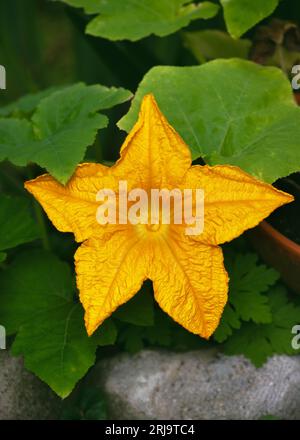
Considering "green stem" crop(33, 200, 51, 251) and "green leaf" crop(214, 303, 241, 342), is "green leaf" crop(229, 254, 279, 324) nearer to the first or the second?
"green leaf" crop(214, 303, 241, 342)

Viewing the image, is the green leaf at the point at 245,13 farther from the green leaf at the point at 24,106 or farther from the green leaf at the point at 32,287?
the green leaf at the point at 32,287

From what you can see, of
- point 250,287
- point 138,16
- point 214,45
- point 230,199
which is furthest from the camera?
point 214,45

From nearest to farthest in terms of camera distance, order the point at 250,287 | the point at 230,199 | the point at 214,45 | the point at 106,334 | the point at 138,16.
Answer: the point at 230,199
the point at 106,334
the point at 250,287
the point at 138,16
the point at 214,45

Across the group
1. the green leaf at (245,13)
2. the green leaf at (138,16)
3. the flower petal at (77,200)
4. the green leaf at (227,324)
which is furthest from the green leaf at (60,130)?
the green leaf at (227,324)

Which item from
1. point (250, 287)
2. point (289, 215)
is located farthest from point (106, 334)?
point (289, 215)

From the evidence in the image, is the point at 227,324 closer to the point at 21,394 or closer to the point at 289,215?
the point at 289,215
